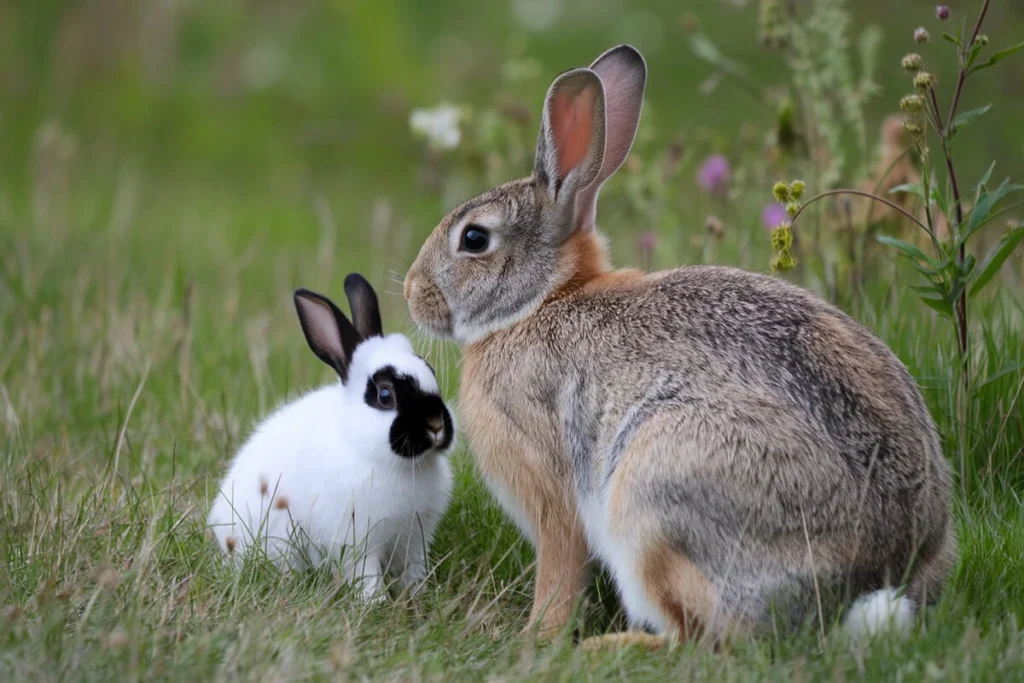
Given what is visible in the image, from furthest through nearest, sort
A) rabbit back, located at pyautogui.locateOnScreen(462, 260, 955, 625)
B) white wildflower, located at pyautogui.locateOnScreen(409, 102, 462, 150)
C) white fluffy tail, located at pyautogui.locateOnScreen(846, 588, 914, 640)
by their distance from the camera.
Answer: white wildflower, located at pyautogui.locateOnScreen(409, 102, 462, 150) → rabbit back, located at pyautogui.locateOnScreen(462, 260, 955, 625) → white fluffy tail, located at pyautogui.locateOnScreen(846, 588, 914, 640)

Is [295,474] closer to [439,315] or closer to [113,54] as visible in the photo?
[439,315]

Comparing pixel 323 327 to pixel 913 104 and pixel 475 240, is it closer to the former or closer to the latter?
pixel 475 240

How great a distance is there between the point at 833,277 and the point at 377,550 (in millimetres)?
2246

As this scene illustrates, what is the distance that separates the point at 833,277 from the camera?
557 centimetres

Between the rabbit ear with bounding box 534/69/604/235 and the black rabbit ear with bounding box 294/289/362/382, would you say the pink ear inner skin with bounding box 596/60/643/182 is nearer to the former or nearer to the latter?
the rabbit ear with bounding box 534/69/604/235

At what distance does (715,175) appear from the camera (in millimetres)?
6719

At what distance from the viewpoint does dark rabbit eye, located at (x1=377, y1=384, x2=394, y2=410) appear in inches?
179

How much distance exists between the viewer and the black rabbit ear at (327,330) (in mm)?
4766

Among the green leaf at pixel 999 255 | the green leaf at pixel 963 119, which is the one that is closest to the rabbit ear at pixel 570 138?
the green leaf at pixel 963 119

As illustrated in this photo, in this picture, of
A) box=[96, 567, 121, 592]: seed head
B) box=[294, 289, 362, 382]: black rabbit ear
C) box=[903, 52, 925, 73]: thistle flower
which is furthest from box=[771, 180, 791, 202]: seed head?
box=[96, 567, 121, 592]: seed head

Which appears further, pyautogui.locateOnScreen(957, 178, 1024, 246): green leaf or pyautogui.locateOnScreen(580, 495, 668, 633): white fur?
pyautogui.locateOnScreen(957, 178, 1024, 246): green leaf

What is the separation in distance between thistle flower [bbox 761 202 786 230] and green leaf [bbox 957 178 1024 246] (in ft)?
6.54

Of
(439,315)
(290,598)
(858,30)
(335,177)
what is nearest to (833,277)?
(439,315)

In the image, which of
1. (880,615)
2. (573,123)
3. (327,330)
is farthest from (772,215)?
(880,615)
